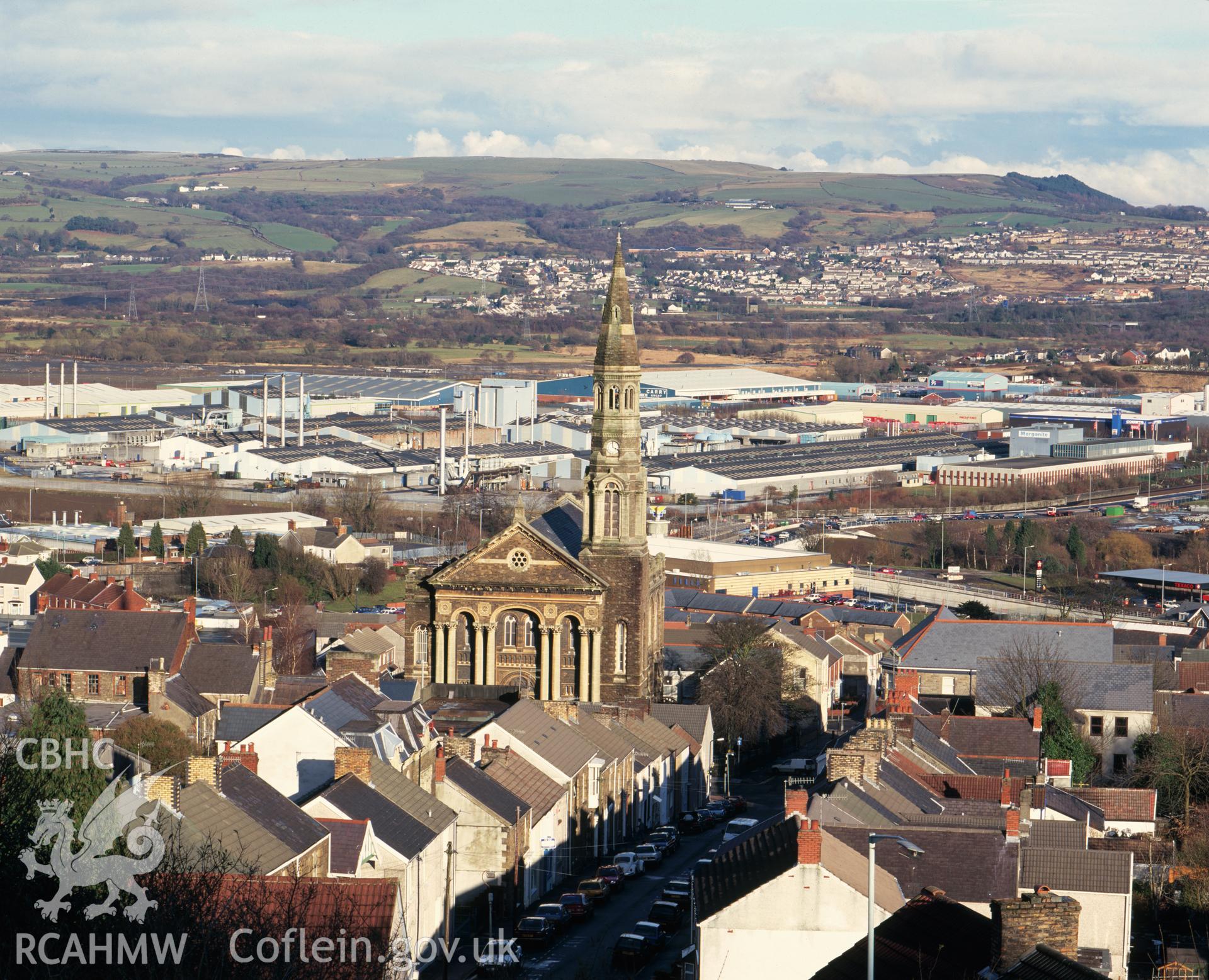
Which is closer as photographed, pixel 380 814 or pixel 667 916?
pixel 380 814

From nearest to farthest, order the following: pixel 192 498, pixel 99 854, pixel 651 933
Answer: pixel 99 854, pixel 651 933, pixel 192 498

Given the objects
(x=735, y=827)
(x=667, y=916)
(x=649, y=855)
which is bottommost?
(x=735, y=827)

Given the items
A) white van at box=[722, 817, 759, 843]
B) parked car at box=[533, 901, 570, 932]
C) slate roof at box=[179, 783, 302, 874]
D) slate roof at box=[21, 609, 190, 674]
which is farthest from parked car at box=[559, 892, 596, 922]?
slate roof at box=[21, 609, 190, 674]

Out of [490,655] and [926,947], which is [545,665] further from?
[926,947]

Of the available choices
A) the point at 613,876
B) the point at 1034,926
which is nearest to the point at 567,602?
the point at 613,876

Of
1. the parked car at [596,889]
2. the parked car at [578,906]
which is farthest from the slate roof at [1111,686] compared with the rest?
the parked car at [578,906]

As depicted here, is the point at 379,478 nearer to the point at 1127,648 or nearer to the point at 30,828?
the point at 1127,648
